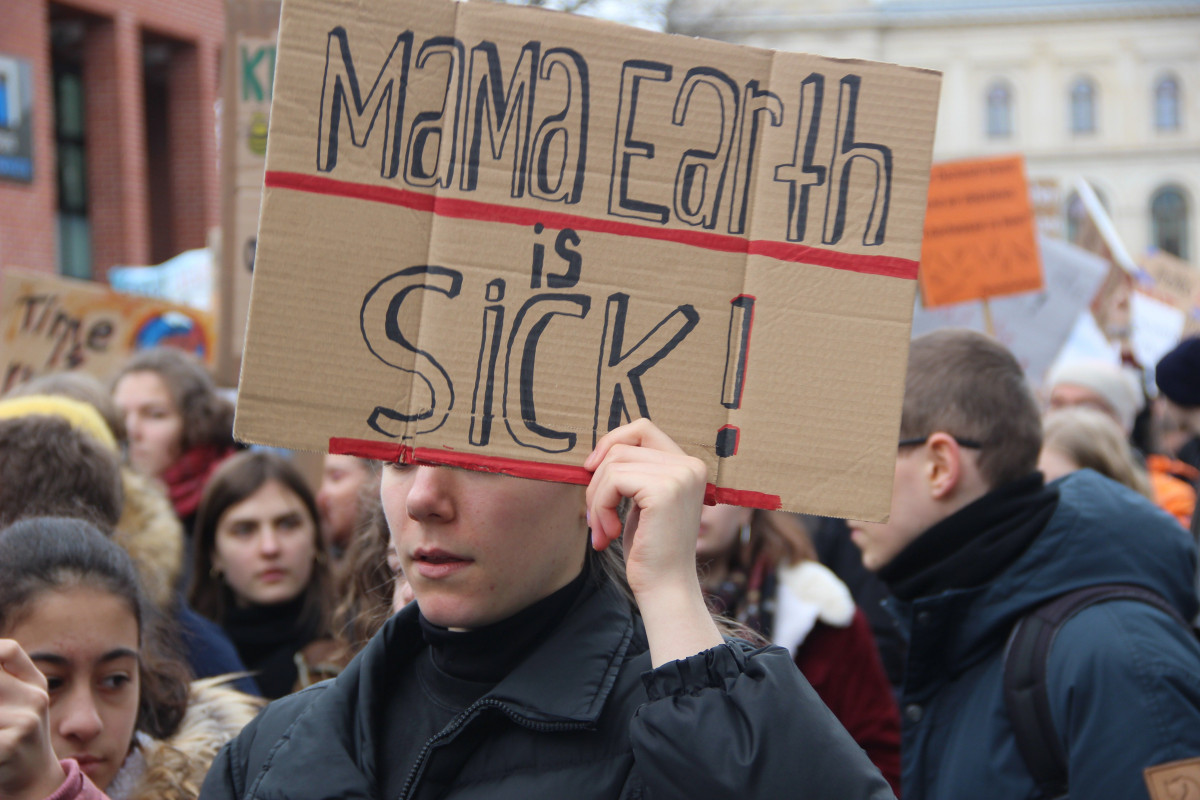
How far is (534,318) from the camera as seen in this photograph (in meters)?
1.61

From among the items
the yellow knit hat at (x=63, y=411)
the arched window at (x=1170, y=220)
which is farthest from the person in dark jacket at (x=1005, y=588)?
the arched window at (x=1170, y=220)

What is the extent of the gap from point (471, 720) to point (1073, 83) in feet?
191

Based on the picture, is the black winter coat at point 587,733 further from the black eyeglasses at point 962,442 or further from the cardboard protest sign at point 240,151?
the cardboard protest sign at point 240,151

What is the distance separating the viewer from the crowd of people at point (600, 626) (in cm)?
150

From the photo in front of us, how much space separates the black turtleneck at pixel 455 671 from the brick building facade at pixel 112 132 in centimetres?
1257

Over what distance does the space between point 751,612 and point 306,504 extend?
1.58 m

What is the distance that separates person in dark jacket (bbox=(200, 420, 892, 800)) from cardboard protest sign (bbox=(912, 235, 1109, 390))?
4.20 m

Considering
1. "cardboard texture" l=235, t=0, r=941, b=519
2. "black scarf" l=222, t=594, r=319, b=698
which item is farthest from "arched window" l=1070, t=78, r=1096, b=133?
"cardboard texture" l=235, t=0, r=941, b=519

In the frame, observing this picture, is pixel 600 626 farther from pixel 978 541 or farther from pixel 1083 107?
pixel 1083 107

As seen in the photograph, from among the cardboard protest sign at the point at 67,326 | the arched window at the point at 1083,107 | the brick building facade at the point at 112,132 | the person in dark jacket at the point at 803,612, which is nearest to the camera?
the person in dark jacket at the point at 803,612

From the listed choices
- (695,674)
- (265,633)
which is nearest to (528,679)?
(695,674)

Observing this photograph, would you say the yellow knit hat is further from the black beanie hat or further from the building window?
the building window

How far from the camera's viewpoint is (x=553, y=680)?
1569mm

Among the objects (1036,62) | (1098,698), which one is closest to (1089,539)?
(1098,698)
